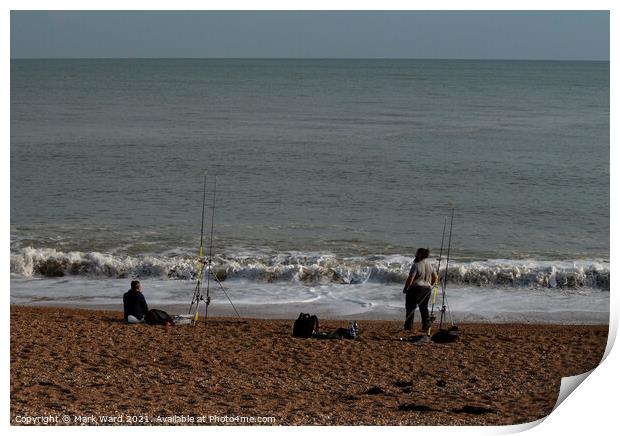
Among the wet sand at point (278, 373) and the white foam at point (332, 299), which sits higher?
the white foam at point (332, 299)

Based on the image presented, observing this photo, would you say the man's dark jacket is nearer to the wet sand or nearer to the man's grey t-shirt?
the wet sand

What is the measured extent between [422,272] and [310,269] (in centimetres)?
292

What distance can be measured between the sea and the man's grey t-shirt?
23 cm

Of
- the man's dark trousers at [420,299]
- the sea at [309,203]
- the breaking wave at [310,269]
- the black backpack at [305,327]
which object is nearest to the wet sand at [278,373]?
the black backpack at [305,327]

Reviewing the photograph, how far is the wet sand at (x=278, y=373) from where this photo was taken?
17.4ft

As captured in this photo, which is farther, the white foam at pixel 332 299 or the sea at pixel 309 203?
the sea at pixel 309 203

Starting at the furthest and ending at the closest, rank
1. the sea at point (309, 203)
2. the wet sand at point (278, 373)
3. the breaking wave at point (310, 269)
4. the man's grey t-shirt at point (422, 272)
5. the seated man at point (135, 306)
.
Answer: the breaking wave at point (310, 269), the sea at point (309, 203), the seated man at point (135, 306), the man's grey t-shirt at point (422, 272), the wet sand at point (278, 373)

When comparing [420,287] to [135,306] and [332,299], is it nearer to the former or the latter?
[332,299]

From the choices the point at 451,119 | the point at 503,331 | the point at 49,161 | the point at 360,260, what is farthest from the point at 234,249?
the point at 451,119

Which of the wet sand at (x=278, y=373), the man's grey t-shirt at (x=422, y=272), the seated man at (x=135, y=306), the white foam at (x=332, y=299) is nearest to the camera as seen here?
the wet sand at (x=278, y=373)

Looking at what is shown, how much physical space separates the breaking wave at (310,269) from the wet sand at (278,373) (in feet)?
7.10

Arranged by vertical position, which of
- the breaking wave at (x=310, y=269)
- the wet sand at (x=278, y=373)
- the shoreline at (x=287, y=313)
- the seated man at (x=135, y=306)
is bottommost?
A: the wet sand at (x=278, y=373)

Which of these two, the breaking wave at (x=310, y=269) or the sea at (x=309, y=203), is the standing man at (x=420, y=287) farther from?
the breaking wave at (x=310, y=269)

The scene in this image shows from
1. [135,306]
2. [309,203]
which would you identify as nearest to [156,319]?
[135,306]
